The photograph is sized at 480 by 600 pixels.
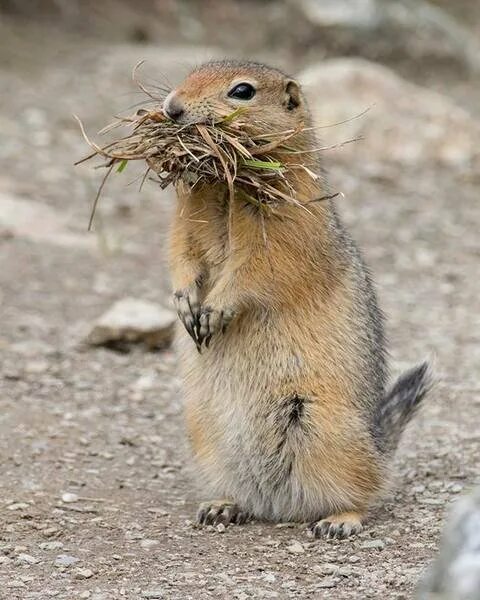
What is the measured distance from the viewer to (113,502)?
228 inches

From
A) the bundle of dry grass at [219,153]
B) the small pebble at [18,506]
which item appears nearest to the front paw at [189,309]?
the bundle of dry grass at [219,153]

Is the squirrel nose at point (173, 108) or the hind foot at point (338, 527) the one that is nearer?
the squirrel nose at point (173, 108)

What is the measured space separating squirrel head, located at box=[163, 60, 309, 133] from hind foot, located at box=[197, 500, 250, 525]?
5.67 feet

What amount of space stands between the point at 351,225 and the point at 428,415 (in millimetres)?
4157

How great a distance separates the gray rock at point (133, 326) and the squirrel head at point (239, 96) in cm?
282

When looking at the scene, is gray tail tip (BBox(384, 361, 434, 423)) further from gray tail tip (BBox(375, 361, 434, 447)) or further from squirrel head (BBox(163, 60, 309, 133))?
squirrel head (BBox(163, 60, 309, 133))

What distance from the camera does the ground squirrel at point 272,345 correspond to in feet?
17.8

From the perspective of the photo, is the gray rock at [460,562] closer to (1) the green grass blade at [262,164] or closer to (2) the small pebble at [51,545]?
(2) the small pebble at [51,545]

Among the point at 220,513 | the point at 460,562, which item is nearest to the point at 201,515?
the point at 220,513

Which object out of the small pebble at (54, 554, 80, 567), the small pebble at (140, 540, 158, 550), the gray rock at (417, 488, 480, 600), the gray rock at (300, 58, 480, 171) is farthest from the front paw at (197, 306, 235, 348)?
the gray rock at (300, 58, 480, 171)

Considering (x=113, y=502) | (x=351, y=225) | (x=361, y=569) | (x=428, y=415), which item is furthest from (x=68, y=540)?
(x=351, y=225)

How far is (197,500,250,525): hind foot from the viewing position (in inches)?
219

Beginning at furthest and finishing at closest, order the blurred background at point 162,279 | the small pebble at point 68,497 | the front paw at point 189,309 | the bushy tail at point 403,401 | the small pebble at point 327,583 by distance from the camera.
A: the bushy tail at point 403,401 < the small pebble at point 68,497 < the front paw at point 189,309 < the blurred background at point 162,279 < the small pebble at point 327,583

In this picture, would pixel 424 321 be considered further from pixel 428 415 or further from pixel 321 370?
pixel 321 370
